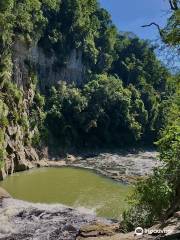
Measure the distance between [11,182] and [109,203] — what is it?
1020 centimetres

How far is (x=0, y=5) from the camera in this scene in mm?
41188

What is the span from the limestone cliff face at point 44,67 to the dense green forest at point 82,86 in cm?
99

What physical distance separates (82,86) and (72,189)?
121 ft

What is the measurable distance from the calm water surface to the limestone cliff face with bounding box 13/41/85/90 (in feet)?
45.6

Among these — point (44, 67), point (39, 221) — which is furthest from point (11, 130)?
point (39, 221)

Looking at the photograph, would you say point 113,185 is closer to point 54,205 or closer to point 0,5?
point 54,205

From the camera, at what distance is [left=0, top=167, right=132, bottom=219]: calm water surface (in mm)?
25172

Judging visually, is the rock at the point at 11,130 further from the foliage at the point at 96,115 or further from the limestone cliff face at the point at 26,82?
the foliage at the point at 96,115

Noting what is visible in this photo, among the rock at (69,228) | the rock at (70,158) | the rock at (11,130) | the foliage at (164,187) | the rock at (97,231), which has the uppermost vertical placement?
the rock at (11,130)

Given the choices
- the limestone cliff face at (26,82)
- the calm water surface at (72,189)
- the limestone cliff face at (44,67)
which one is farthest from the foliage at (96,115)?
the calm water surface at (72,189)

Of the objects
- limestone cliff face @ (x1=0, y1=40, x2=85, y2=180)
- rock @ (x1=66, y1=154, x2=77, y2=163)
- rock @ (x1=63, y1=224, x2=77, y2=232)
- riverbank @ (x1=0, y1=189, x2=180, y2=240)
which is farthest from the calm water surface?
rock @ (x1=66, y1=154, x2=77, y2=163)

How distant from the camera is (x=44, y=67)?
186 feet

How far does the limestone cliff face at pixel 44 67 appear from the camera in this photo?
154 ft

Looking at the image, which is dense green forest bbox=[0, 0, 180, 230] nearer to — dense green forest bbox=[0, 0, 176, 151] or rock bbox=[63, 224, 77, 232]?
dense green forest bbox=[0, 0, 176, 151]
